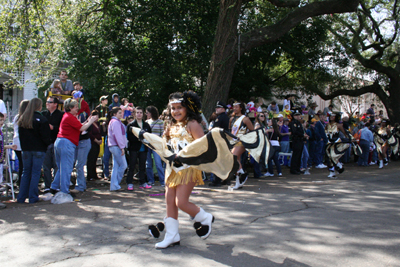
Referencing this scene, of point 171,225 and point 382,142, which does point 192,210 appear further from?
point 382,142

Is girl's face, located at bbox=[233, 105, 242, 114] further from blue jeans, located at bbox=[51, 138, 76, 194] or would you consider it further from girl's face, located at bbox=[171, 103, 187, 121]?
girl's face, located at bbox=[171, 103, 187, 121]

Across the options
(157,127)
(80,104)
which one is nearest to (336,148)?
(157,127)

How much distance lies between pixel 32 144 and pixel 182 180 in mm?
3875

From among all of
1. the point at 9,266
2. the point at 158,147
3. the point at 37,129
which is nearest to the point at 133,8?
the point at 37,129

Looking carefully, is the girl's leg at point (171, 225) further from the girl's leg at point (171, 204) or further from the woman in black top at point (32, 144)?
the woman in black top at point (32, 144)

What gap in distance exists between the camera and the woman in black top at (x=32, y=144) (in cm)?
668

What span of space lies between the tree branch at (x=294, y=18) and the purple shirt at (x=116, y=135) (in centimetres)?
661

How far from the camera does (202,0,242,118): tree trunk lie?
11.9m

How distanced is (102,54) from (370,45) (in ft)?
59.6

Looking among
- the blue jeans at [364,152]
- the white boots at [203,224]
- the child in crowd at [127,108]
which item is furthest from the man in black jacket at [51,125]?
the blue jeans at [364,152]

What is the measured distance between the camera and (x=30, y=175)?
22.4ft

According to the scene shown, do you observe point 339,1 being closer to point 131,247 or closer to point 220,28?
point 220,28

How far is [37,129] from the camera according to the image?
6758mm

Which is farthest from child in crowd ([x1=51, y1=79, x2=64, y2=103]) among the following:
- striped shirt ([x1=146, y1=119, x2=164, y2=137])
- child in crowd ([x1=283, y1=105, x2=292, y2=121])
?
child in crowd ([x1=283, y1=105, x2=292, y2=121])
